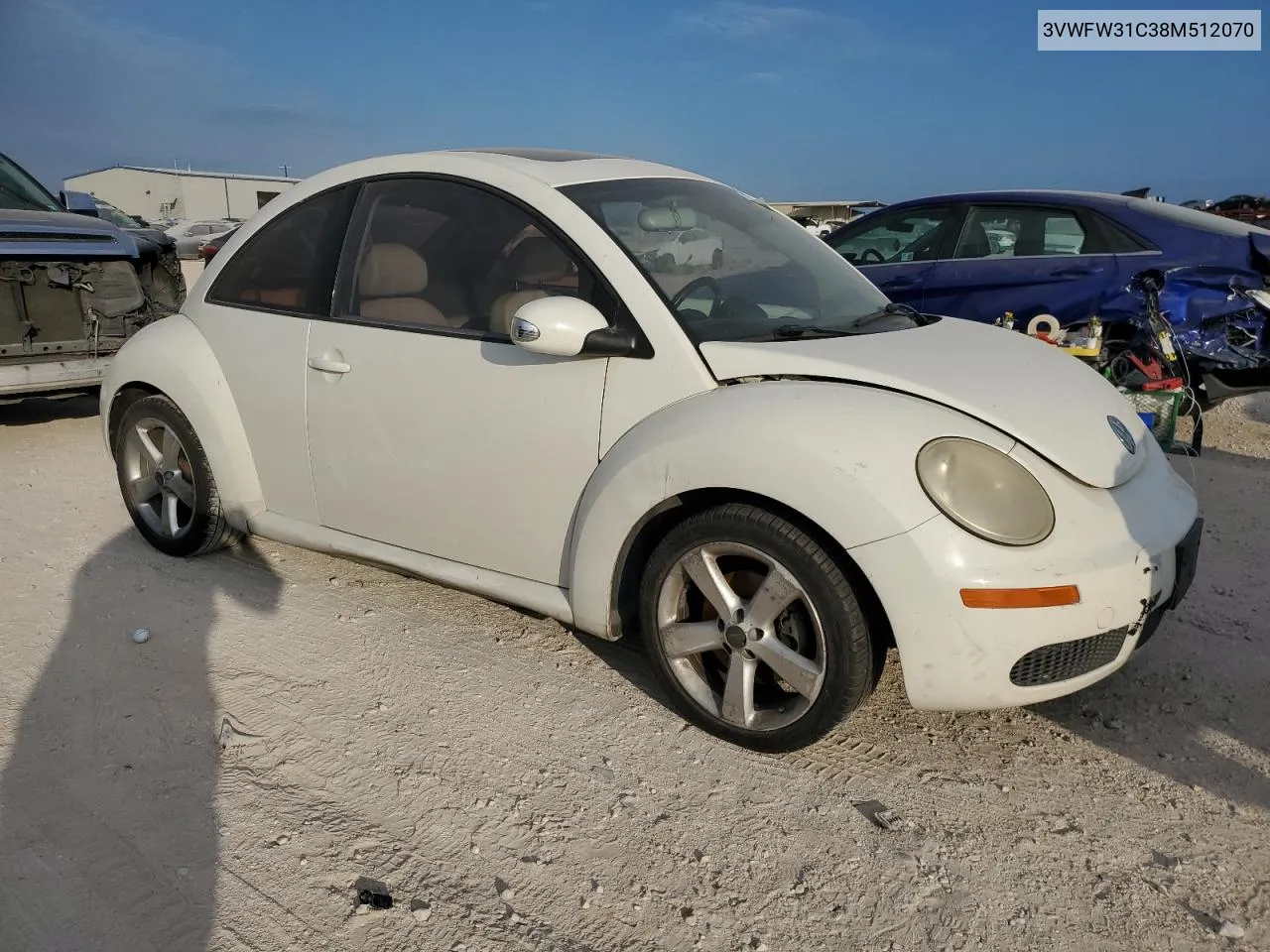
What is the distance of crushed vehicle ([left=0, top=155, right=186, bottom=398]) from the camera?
6.19 metres

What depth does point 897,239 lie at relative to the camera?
23.7 ft

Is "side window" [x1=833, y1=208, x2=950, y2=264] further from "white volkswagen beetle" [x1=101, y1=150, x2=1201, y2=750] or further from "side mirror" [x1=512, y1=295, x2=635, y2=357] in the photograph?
"side mirror" [x1=512, y1=295, x2=635, y2=357]

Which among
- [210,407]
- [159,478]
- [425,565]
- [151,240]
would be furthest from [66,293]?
[425,565]

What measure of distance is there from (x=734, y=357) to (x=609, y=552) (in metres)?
0.69

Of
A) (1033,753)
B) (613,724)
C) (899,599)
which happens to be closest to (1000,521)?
(899,599)

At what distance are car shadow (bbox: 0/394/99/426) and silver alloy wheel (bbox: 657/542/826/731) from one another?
19.4 ft

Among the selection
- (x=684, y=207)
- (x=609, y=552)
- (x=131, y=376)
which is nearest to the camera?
(x=609, y=552)

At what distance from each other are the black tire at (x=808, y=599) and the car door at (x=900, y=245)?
4437 millimetres

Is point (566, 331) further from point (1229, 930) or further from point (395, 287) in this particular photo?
point (1229, 930)

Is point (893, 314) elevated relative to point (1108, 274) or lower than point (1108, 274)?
lower

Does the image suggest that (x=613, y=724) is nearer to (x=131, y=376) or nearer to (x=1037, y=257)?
(x=131, y=376)

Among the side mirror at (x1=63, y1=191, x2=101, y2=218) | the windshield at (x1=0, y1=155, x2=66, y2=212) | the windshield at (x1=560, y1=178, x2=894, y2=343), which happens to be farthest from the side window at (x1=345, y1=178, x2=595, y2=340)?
the side mirror at (x1=63, y1=191, x2=101, y2=218)

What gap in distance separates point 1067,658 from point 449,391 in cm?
203

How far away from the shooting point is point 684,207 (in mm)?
3479
